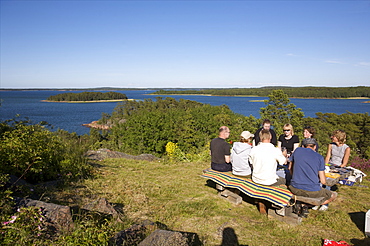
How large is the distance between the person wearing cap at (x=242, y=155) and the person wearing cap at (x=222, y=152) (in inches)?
11.1

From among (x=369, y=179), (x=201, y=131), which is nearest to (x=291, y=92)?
(x=201, y=131)

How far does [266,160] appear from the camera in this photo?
4250 mm

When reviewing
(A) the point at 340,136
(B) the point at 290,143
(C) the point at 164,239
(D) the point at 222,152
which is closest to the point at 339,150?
(A) the point at 340,136

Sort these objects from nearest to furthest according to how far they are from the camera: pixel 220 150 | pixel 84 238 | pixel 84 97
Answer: pixel 84 238, pixel 220 150, pixel 84 97

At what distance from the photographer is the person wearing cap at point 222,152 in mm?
5168

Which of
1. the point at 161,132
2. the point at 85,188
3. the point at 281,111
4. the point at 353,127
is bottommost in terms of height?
the point at 353,127

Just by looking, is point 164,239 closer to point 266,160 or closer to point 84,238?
point 84,238

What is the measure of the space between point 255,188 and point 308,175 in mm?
917

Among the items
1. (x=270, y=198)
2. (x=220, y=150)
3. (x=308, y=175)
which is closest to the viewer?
(x=270, y=198)

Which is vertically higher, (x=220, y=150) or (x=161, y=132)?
(x=220, y=150)

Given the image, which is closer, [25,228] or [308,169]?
[25,228]

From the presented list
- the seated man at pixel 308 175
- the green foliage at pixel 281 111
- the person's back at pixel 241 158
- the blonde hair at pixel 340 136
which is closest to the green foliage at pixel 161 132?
the green foliage at pixel 281 111

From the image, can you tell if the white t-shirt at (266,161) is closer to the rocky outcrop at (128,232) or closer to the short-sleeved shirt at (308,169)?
the short-sleeved shirt at (308,169)

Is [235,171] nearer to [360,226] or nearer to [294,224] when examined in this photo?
[294,224]
